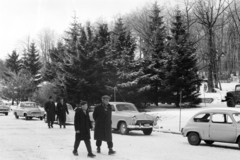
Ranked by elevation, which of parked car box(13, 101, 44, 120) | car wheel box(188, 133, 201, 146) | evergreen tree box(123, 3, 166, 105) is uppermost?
evergreen tree box(123, 3, 166, 105)

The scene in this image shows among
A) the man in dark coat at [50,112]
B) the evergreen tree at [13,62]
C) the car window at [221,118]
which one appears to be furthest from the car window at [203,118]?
the evergreen tree at [13,62]

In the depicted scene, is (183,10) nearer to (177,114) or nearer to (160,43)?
(160,43)

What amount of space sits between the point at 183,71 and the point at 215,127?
78.5 feet

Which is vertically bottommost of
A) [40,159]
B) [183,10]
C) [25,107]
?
[40,159]

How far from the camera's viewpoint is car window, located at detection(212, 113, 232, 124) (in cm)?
1481

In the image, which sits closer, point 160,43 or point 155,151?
point 155,151

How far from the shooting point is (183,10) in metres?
64.5

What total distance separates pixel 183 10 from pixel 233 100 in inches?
1255

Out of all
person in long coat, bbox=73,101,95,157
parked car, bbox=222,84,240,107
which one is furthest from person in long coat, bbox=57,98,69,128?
parked car, bbox=222,84,240,107

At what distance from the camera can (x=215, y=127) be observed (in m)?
15.0

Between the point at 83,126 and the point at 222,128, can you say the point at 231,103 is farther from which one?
the point at 83,126

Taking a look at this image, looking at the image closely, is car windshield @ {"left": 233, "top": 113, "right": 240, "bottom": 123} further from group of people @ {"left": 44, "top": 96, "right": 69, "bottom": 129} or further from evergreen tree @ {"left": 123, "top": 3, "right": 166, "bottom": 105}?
evergreen tree @ {"left": 123, "top": 3, "right": 166, "bottom": 105}

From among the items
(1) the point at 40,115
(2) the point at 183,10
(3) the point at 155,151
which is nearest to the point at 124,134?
(3) the point at 155,151

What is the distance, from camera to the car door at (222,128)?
47.5 ft
